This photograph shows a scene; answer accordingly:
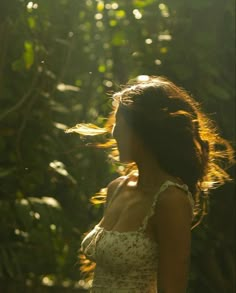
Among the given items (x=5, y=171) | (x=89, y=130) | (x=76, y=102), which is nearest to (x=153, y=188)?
(x=89, y=130)

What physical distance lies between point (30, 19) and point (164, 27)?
128 centimetres

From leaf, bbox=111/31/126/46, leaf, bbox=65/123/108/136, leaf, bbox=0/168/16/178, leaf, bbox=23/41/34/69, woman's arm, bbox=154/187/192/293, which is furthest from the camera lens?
leaf, bbox=111/31/126/46

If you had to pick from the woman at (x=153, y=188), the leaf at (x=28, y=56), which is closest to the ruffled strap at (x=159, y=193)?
the woman at (x=153, y=188)

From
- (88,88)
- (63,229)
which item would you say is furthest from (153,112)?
(88,88)

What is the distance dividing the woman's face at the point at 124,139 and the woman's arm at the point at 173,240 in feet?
0.77

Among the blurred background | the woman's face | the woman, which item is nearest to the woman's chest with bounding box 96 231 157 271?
the woman

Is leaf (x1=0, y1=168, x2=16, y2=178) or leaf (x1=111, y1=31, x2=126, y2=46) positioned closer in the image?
leaf (x1=0, y1=168, x2=16, y2=178)

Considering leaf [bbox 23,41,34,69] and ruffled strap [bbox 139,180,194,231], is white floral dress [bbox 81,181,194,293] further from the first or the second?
leaf [bbox 23,41,34,69]

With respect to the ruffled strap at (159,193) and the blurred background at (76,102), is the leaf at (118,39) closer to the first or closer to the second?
the blurred background at (76,102)

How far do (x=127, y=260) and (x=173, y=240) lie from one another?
0.75 feet

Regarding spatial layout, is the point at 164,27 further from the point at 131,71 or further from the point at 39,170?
the point at 39,170

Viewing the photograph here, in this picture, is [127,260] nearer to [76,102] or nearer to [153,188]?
[153,188]

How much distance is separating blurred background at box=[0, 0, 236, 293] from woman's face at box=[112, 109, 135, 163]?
6.56 ft

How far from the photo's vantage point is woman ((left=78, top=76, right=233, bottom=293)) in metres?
3.26
